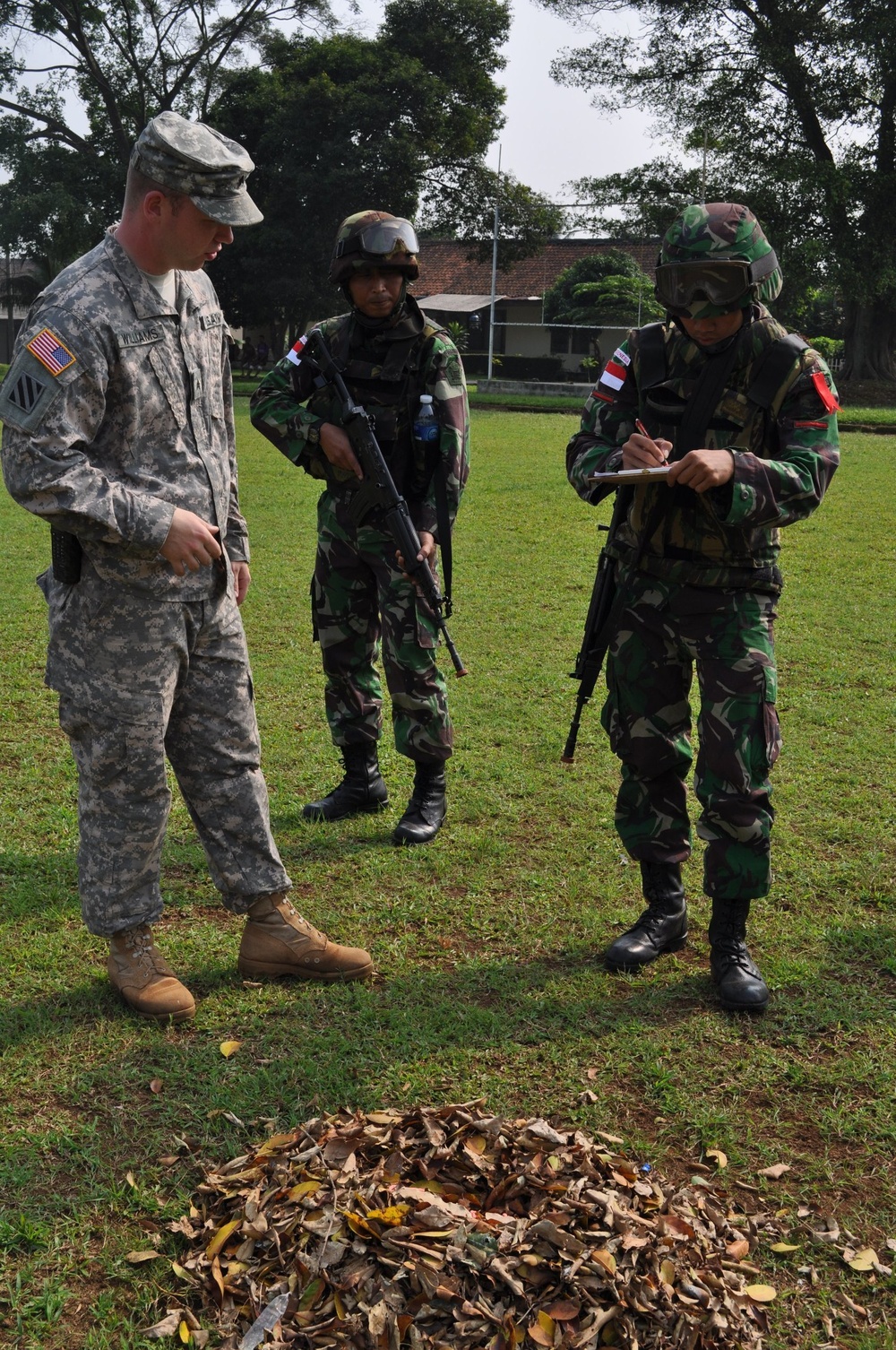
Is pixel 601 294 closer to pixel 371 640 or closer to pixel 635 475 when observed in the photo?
pixel 371 640

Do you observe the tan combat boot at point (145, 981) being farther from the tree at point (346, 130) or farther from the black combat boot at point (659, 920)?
the tree at point (346, 130)

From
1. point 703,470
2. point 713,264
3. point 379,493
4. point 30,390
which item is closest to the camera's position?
point 30,390

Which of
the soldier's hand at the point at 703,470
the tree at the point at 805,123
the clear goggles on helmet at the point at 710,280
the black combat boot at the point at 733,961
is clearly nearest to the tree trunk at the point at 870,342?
the tree at the point at 805,123

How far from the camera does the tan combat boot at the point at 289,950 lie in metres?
4.05

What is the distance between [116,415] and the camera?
11.3ft

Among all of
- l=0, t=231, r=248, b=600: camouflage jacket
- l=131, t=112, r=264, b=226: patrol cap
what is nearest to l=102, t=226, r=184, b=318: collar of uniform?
l=0, t=231, r=248, b=600: camouflage jacket

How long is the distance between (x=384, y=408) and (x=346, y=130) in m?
35.3

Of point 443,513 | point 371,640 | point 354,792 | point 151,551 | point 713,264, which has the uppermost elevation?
point 713,264

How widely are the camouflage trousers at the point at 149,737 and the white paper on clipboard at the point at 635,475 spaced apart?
1.19 meters

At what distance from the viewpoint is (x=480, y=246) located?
43.2 m

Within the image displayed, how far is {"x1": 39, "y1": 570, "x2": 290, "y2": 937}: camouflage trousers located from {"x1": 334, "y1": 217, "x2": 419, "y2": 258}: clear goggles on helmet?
1.65 metres

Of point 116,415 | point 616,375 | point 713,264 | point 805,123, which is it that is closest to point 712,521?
point 616,375

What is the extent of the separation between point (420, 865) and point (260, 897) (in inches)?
42.6

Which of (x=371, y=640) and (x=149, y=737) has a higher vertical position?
(x=149, y=737)
